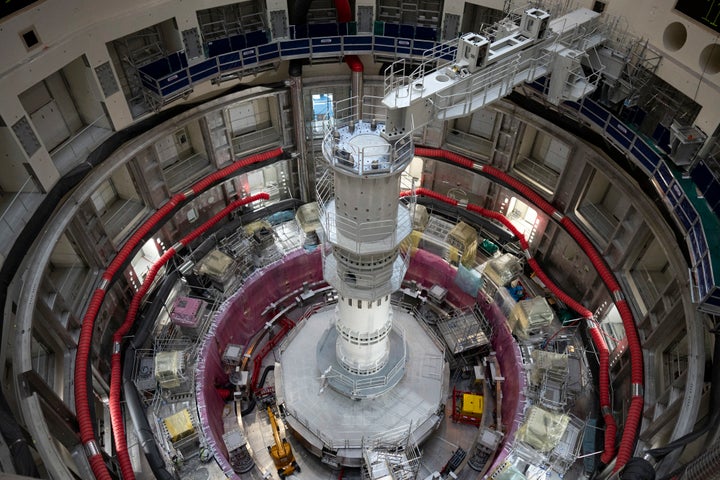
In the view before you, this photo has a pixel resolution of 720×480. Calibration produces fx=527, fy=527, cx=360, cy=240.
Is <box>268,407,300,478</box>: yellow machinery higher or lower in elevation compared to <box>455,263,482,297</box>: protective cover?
lower

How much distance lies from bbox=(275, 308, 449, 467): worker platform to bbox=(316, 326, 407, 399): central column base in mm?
426

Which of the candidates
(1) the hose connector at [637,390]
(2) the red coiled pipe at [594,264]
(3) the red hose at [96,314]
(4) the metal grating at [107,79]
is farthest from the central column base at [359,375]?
(4) the metal grating at [107,79]

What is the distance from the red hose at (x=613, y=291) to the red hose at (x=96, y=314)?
12.6 m

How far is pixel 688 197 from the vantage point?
20.5 m

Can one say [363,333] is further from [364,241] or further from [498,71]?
[498,71]

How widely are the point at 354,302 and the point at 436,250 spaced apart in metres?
11.5

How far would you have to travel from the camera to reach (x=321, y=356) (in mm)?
29609

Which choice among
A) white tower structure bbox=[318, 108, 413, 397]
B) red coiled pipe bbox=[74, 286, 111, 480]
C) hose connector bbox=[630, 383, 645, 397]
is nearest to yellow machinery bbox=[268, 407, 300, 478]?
white tower structure bbox=[318, 108, 413, 397]

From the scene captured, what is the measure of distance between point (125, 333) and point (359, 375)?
43.0 feet

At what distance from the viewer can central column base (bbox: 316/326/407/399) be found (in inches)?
1112

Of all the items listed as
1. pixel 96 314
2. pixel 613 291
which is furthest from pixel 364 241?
pixel 613 291

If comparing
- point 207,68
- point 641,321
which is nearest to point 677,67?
point 641,321

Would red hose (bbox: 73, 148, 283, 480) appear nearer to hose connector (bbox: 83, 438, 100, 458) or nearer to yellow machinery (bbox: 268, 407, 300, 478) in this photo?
hose connector (bbox: 83, 438, 100, 458)

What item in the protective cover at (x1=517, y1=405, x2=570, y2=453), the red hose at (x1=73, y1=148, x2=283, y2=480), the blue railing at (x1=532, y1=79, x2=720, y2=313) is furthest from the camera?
the protective cover at (x1=517, y1=405, x2=570, y2=453)
